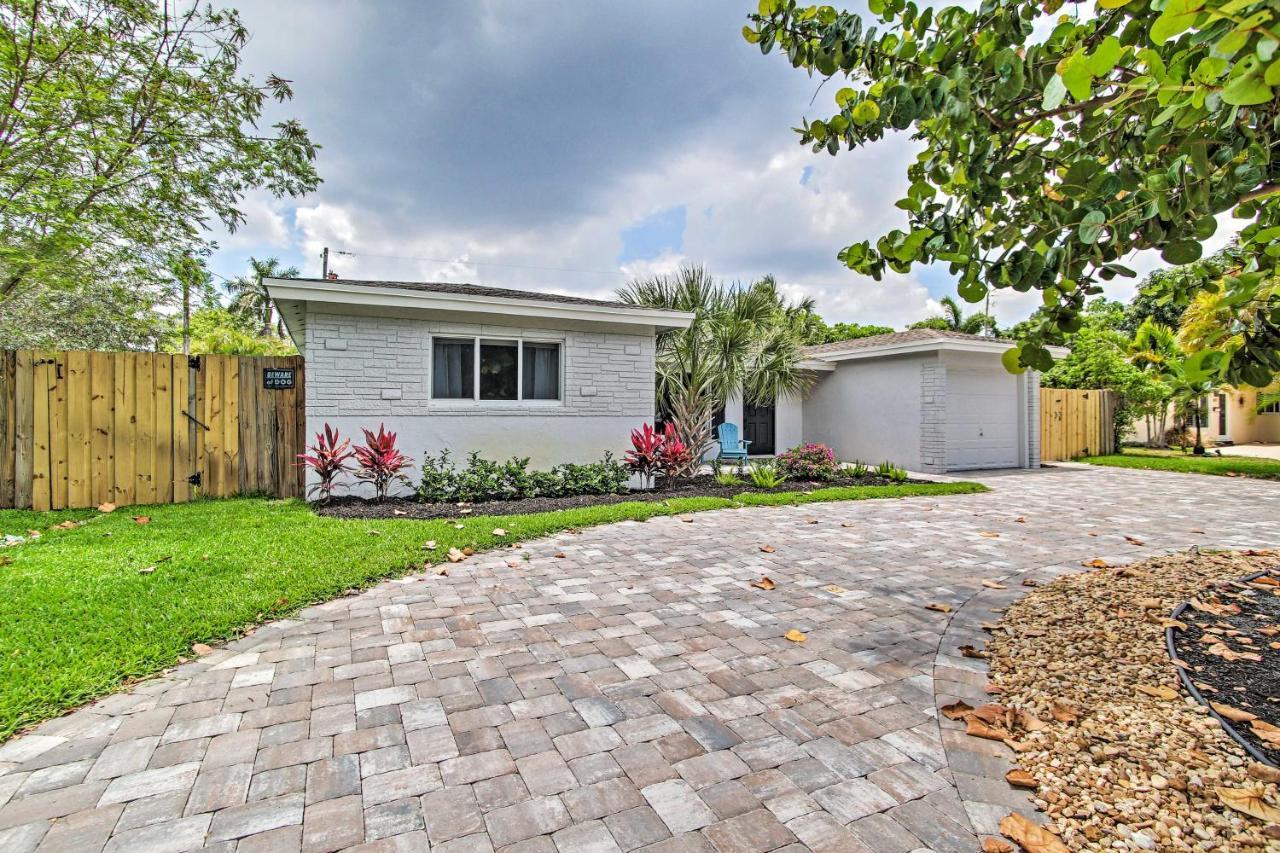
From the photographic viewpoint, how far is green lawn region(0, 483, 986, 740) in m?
2.85

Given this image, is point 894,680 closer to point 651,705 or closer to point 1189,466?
point 651,705

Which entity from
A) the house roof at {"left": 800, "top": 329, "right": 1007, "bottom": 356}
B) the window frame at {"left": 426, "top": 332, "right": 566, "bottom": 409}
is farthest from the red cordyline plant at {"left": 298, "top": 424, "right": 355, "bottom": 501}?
the house roof at {"left": 800, "top": 329, "right": 1007, "bottom": 356}

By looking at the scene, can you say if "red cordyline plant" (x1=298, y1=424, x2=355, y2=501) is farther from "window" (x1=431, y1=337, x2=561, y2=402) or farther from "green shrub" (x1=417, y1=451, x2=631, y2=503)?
"window" (x1=431, y1=337, x2=561, y2=402)

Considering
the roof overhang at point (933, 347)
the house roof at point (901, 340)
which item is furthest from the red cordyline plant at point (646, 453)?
the roof overhang at point (933, 347)

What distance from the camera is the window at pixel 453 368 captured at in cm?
874

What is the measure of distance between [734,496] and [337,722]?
6.57m

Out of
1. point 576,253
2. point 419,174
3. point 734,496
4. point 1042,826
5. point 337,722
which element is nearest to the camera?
point 1042,826

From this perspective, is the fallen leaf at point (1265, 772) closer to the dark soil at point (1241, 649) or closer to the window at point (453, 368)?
the dark soil at point (1241, 649)

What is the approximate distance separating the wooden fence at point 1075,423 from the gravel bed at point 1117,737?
13.3 meters

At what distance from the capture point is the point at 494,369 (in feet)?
29.8

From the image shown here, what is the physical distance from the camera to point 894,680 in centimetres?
287

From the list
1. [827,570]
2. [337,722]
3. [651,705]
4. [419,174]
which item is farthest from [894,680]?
[419,174]

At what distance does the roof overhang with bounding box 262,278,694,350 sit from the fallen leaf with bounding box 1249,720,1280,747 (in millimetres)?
7888

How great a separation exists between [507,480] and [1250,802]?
760cm
